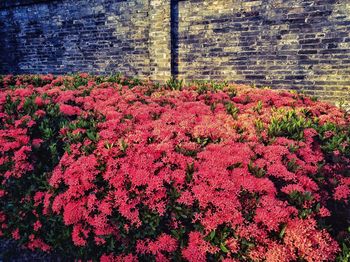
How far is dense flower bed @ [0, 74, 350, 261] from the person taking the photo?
8.27 ft

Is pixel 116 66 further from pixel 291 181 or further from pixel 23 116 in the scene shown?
pixel 291 181

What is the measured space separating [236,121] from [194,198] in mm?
1651

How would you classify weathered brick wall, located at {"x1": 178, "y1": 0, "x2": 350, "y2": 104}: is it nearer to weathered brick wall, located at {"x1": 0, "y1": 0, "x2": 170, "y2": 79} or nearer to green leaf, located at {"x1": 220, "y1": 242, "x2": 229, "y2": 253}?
weathered brick wall, located at {"x1": 0, "y1": 0, "x2": 170, "y2": 79}

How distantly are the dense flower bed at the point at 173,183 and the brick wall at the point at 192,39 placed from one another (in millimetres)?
2296

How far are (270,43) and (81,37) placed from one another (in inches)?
209

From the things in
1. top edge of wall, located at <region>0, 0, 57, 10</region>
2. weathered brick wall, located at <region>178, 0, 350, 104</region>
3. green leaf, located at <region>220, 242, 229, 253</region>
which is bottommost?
green leaf, located at <region>220, 242, 229, 253</region>

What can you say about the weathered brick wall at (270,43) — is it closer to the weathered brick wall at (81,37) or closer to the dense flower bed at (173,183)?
the weathered brick wall at (81,37)

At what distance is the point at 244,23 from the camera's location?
253 inches

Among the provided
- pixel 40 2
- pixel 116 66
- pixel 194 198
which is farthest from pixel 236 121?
pixel 40 2

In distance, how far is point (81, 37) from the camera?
324 inches

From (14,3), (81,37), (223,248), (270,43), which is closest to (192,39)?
(270,43)

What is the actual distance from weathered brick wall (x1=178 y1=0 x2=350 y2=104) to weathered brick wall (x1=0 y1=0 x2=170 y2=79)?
0.78 m

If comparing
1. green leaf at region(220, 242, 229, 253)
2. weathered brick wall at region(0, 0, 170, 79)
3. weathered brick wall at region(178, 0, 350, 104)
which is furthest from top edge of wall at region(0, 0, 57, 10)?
green leaf at region(220, 242, 229, 253)

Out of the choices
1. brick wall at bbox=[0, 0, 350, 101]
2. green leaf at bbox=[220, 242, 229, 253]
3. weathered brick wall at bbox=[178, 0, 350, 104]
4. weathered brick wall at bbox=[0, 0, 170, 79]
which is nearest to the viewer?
green leaf at bbox=[220, 242, 229, 253]
